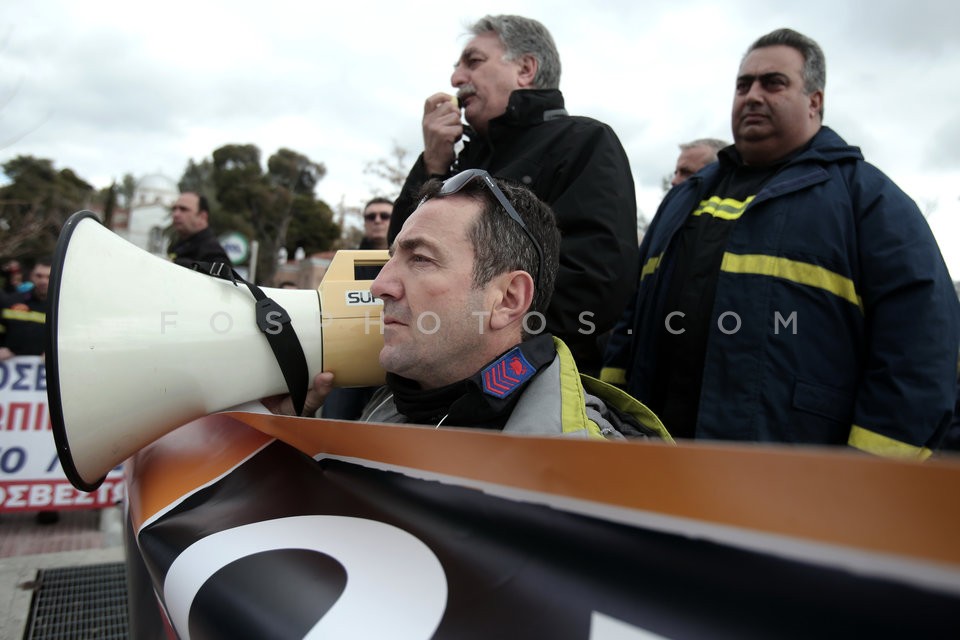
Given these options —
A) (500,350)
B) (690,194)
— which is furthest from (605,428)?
(690,194)

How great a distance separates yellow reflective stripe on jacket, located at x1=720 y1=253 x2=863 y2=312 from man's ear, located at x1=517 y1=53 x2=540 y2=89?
100cm

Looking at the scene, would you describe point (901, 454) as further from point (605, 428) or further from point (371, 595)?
point (371, 595)

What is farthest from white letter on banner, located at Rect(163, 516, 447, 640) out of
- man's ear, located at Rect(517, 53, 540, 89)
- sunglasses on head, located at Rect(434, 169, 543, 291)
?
man's ear, located at Rect(517, 53, 540, 89)

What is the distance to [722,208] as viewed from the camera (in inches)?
93.4

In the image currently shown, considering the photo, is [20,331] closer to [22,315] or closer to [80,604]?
[22,315]

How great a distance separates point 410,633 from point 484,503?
177 mm

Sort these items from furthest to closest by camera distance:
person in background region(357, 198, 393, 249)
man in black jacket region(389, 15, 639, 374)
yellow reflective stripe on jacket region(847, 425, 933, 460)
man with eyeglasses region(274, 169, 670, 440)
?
person in background region(357, 198, 393, 249) < man in black jacket region(389, 15, 639, 374) < yellow reflective stripe on jacket region(847, 425, 933, 460) < man with eyeglasses region(274, 169, 670, 440)

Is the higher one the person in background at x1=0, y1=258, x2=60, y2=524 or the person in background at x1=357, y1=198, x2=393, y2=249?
the person in background at x1=357, y1=198, x2=393, y2=249

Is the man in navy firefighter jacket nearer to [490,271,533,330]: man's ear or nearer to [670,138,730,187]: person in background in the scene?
[490,271,533,330]: man's ear

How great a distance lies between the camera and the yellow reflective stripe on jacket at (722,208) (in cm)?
229

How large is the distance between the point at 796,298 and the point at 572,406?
3.59 ft

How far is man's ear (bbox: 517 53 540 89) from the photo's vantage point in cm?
246

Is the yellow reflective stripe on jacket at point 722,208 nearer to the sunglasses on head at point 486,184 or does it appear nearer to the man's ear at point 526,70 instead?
the man's ear at point 526,70

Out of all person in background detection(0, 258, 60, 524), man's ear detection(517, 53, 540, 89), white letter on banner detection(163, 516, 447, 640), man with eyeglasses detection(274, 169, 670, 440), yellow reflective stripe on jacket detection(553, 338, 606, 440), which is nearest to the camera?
white letter on banner detection(163, 516, 447, 640)
